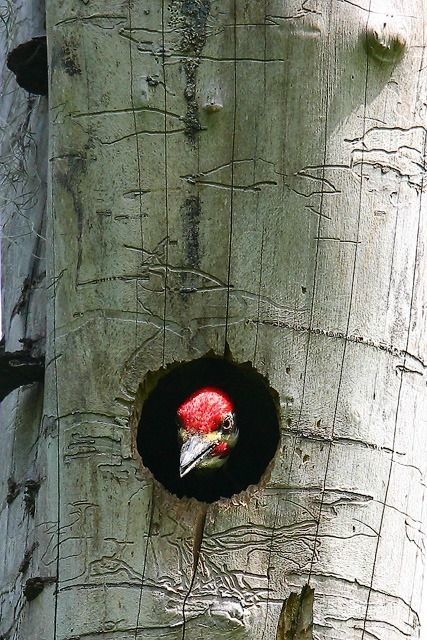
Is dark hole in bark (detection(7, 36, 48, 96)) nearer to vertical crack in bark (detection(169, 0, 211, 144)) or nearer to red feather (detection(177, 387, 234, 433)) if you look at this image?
vertical crack in bark (detection(169, 0, 211, 144))

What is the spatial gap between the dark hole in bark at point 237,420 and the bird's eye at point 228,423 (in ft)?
0.16

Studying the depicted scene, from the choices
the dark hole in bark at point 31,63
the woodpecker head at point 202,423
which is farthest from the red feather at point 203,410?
the dark hole in bark at point 31,63

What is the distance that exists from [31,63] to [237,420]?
59.2 inches

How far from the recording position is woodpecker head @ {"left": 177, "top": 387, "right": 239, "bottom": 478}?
4.43 metres

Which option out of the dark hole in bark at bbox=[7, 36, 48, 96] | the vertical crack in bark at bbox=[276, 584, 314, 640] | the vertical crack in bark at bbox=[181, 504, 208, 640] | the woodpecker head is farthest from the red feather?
the dark hole in bark at bbox=[7, 36, 48, 96]

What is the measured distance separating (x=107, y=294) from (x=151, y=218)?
26cm

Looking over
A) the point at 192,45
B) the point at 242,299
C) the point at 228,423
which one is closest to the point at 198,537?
the point at 242,299

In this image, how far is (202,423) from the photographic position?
452cm

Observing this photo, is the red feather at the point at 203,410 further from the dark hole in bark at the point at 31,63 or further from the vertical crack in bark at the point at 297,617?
the dark hole in bark at the point at 31,63

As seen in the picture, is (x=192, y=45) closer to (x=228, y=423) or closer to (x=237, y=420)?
(x=228, y=423)

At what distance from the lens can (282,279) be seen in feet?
12.3

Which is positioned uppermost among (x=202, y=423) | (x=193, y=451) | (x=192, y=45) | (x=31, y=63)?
(x=31, y=63)

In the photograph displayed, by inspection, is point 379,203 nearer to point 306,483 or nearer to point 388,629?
point 306,483

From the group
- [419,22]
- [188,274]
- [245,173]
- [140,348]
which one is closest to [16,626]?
[140,348]
